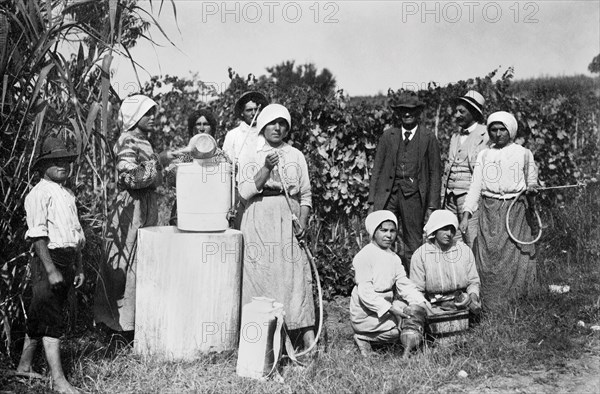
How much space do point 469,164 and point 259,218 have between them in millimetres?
2368

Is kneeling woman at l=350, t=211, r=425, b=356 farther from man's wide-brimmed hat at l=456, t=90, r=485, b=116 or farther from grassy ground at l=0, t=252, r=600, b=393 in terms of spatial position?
man's wide-brimmed hat at l=456, t=90, r=485, b=116

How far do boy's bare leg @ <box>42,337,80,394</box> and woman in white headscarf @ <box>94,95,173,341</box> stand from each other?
759 mm

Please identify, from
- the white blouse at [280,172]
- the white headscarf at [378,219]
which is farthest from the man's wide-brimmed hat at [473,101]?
the white blouse at [280,172]

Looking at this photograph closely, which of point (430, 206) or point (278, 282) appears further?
point (430, 206)

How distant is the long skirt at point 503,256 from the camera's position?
5523 mm

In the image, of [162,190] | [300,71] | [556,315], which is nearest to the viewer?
[556,315]

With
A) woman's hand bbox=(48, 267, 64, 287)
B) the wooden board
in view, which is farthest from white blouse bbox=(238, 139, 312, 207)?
woman's hand bbox=(48, 267, 64, 287)

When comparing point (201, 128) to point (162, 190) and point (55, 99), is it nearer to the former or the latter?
point (55, 99)

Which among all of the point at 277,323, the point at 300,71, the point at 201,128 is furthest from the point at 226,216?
the point at 300,71

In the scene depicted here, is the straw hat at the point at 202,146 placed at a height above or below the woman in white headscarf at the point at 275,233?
above

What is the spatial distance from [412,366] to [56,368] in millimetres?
2305

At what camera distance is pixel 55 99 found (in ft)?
15.3

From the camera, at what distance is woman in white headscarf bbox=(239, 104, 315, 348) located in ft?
15.3

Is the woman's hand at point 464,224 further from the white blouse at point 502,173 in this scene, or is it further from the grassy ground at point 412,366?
the grassy ground at point 412,366
